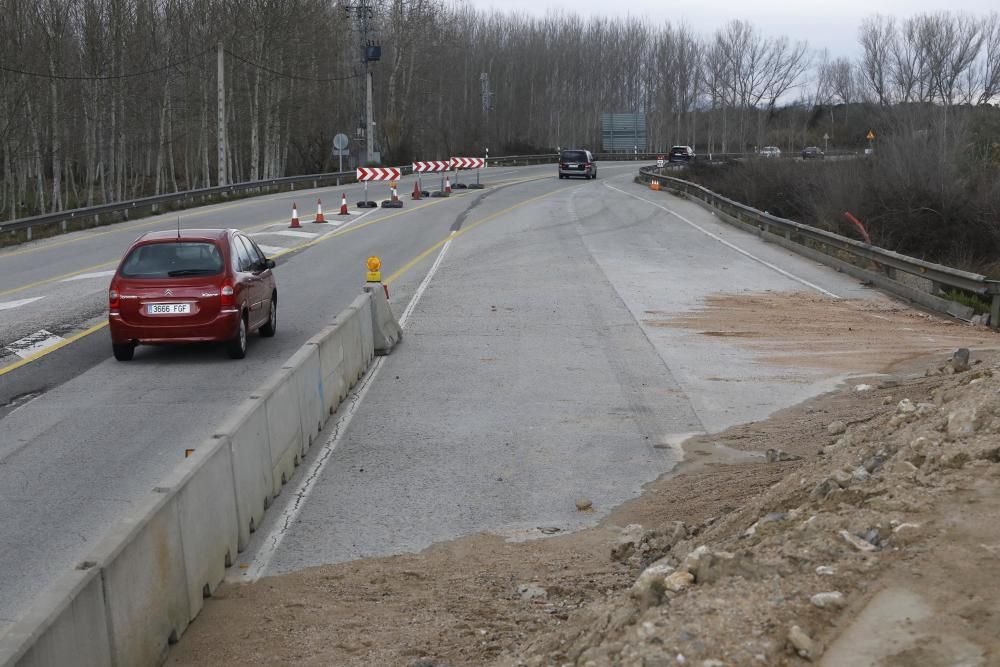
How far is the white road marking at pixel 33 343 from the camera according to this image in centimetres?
1452

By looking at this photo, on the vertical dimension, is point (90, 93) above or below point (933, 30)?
below

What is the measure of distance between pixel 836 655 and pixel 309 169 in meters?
80.4

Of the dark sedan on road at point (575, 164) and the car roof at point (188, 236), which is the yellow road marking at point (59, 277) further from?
the dark sedan on road at point (575, 164)

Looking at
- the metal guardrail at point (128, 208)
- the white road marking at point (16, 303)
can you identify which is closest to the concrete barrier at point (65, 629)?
the white road marking at point (16, 303)

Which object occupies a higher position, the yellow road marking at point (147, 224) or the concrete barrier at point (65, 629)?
the yellow road marking at point (147, 224)

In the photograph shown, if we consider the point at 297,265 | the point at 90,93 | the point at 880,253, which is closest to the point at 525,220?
the point at 297,265

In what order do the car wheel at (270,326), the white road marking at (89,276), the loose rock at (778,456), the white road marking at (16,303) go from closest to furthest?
the loose rock at (778,456) < the car wheel at (270,326) < the white road marking at (16,303) < the white road marking at (89,276)

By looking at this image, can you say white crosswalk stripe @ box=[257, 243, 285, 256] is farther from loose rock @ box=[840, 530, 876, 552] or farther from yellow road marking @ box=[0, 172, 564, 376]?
loose rock @ box=[840, 530, 876, 552]

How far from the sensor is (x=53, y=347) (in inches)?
586

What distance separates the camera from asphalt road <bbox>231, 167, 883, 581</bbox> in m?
7.98

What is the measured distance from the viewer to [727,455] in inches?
376

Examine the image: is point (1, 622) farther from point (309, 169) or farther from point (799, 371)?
point (309, 169)

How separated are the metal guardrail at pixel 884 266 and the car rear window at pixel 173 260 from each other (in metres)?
10.9


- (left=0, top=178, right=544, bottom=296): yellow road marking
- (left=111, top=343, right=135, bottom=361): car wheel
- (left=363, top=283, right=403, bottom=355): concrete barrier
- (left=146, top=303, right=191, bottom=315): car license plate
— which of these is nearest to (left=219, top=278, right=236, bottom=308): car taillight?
(left=146, top=303, right=191, bottom=315): car license plate
